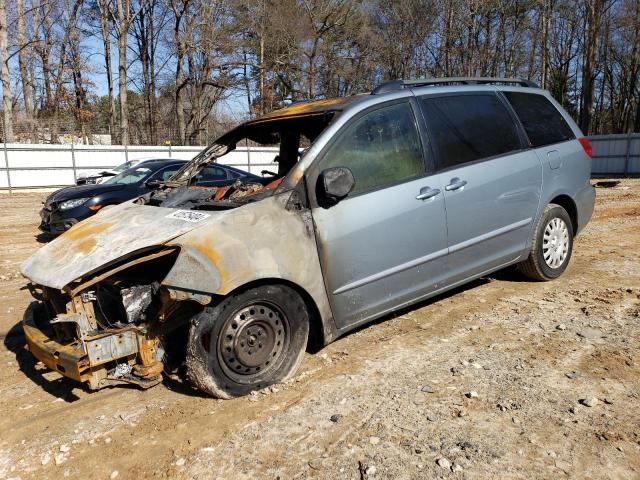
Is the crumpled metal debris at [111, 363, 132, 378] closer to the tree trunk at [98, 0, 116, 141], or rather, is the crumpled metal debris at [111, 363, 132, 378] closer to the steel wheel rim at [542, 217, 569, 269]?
the steel wheel rim at [542, 217, 569, 269]


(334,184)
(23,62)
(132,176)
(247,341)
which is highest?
(23,62)

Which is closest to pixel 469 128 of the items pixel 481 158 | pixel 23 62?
pixel 481 158

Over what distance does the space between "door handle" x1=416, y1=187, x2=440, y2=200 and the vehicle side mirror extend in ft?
2.20

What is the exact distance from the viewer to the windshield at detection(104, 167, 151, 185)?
31.6ft

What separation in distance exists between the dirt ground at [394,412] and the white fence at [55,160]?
15579 mm

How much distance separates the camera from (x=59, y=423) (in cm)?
311

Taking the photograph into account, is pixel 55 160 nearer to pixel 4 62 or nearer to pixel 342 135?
pixel 4 62

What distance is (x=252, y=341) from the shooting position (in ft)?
10.6

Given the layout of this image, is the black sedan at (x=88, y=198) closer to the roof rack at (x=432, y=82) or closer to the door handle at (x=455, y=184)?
the roof rack at (x=432, y=82)

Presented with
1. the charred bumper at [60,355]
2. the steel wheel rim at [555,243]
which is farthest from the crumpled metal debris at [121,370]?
the steel wheel rim at [555,243]

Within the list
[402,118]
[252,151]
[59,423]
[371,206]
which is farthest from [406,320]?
[252,151]

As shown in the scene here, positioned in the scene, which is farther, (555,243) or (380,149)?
(555,243)

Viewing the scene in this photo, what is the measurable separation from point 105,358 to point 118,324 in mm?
227

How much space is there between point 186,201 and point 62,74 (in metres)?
33.8
